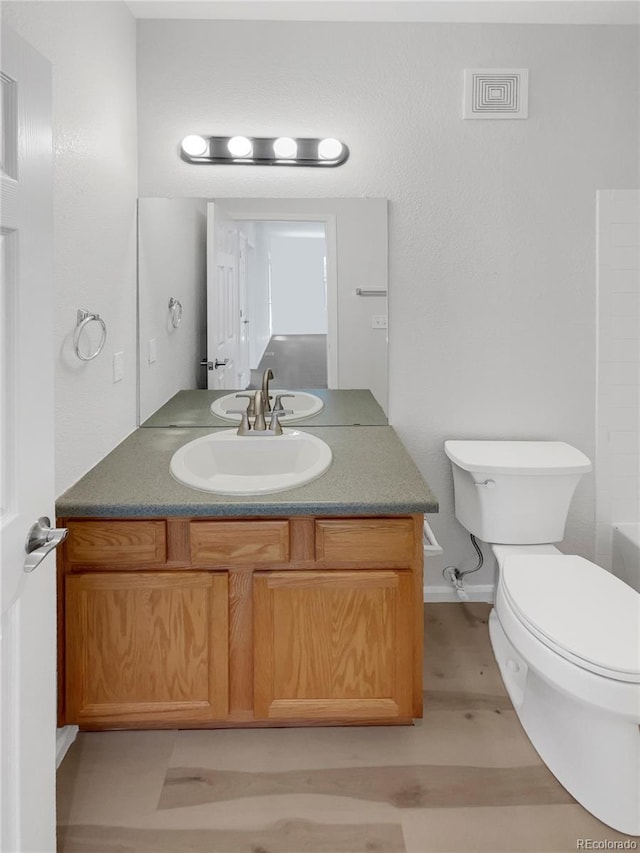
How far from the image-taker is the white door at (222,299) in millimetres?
2525

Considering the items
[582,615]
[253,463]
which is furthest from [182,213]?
[582,615]

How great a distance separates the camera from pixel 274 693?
1.86 metres

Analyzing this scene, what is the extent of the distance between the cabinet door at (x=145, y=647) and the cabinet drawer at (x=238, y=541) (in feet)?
0.19

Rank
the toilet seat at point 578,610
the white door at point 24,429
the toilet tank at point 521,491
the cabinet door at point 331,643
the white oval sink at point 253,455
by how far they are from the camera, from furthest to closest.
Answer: the toilet tank at point 521,491
the white oval sink at point 253,455
the cabinet door at point 331,643
the toilet seat at point 578,610
the white door at point 24,429

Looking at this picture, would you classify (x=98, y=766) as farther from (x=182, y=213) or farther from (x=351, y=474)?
(x=182, y=213)

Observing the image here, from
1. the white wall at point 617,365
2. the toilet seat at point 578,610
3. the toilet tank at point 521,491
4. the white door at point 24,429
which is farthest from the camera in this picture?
the white wall at point 617,365

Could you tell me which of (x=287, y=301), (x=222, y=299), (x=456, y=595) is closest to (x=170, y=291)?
(x=222, y=299)

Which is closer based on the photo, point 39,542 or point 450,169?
point 39,542

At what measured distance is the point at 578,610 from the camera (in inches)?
69.2

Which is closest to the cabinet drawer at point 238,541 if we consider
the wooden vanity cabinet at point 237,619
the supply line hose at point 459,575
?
the wooden vanity cabinet at point 237,619

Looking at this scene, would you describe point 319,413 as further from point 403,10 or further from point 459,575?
point 403,10

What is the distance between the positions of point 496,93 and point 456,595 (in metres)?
2.00

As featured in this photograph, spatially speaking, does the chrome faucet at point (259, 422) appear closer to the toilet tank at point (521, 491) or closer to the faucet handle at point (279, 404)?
the faucet handle at point (279, 404)

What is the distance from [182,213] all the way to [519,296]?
1.36 m
